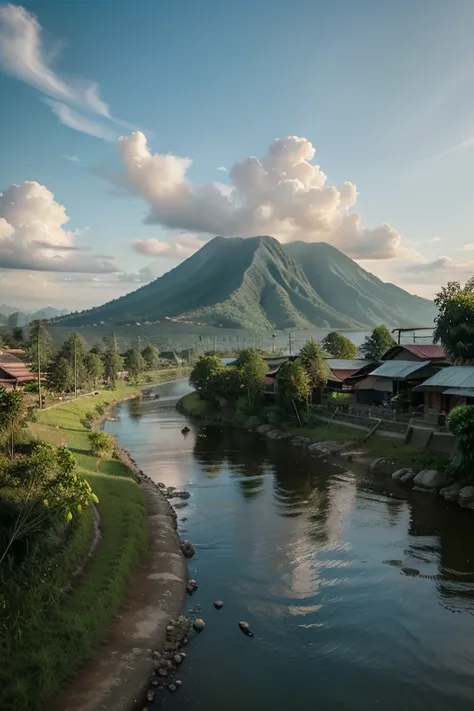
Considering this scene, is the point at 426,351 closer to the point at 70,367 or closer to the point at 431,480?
the point at 431,480

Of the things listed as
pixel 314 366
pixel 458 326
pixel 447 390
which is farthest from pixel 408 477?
pixel 314 366

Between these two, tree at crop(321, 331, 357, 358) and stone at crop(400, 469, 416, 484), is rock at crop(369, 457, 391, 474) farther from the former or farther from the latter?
tree at crop(321, 331, 357, 358)

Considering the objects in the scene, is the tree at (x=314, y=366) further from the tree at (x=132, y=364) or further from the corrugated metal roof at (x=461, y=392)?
the tree at (x=132, y=364)

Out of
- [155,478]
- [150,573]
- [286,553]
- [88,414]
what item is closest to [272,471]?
[155,478]

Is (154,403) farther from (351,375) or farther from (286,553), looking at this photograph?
(286,553)

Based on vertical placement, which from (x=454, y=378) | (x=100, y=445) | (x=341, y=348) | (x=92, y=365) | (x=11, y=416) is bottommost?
(x=100, y=445)

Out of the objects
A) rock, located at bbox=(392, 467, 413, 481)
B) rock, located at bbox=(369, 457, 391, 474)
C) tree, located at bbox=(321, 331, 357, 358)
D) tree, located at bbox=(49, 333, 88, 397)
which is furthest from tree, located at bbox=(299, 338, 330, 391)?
tree, located at bbox=(49, 333, 88, 397)

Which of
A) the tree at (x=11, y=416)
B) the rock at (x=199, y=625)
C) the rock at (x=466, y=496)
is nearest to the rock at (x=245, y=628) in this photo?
the rock at (x=199, y=625)
